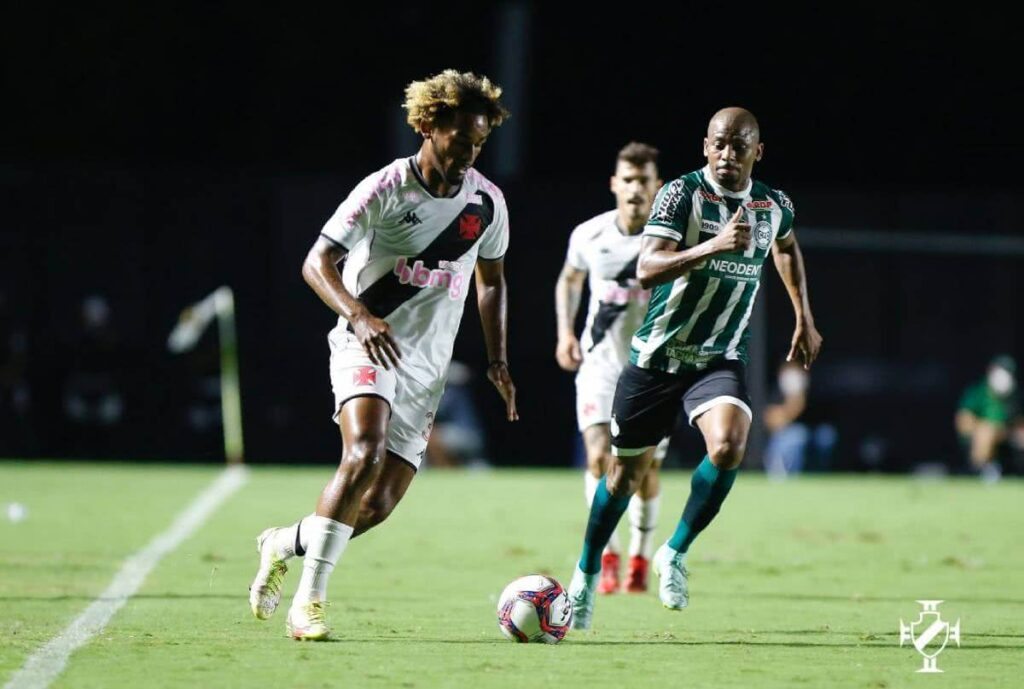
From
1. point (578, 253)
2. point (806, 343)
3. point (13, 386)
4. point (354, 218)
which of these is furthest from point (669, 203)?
point (13, 386)

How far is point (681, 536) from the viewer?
8.98 m

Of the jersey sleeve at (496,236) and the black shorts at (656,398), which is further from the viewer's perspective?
the black shorts at (656,398)

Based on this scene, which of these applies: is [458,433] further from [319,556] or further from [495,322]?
[319,556]

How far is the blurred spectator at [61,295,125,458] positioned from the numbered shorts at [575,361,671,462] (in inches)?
555

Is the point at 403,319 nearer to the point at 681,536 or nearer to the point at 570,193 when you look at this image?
the point at 681,536

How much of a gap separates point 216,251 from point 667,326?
16513mm

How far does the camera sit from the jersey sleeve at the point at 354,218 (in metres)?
7.96

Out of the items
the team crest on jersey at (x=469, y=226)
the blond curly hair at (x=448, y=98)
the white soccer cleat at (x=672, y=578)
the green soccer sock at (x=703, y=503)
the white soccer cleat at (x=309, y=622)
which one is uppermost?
the blond curly hair at (x=448, y=98)

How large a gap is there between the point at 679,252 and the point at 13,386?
17503 mm

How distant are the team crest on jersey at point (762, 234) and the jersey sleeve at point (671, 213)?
34 centimetres

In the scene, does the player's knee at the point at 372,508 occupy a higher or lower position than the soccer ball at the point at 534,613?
higher

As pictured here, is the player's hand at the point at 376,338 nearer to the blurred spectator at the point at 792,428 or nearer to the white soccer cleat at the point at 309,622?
the white soccer cleat at the point at 309,622

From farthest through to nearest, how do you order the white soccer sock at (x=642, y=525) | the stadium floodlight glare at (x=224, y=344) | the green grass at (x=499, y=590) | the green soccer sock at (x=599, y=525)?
the stadium floodlight glare at (x=224, y=344), the white soccer sock at (x=642, y=525), the green soccer sock at (x=599, y=525), the green grass at (x=499, y=590)

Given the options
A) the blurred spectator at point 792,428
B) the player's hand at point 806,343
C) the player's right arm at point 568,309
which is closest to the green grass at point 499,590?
the player's hand at point 806,343
